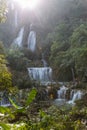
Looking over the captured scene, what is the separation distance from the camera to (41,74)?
2412 cm

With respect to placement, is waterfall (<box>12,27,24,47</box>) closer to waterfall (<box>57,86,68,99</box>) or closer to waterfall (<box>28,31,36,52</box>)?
waterfall (<box>28,31,36,52</box>)

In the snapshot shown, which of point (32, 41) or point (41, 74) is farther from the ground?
point (32, 41)

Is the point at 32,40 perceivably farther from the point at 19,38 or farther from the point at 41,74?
the point at 41,74

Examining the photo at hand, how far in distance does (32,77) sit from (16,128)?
19733 mm

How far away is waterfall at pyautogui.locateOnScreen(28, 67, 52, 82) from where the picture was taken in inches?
950

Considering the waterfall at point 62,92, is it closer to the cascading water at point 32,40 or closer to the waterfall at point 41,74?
the waterfall at point 41,74

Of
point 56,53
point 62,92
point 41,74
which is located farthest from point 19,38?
point 62,92

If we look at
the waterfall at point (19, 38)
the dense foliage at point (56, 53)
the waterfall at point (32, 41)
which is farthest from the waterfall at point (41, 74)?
the waterfall at point (19, 38)

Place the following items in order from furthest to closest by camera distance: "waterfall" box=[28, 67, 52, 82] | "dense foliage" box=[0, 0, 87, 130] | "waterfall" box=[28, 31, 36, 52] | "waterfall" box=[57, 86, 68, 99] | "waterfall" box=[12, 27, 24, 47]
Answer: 1. "waterfall" box=[12, 27, 24, 47]
2. "waterfall" box=[28, 31, 36, 52]
3. "waterfall" box=[28, 67, 52, 82]
4. "waterfall" box=[57, 86, 68, 99]
5. "dense foliage" box=[0, 0, 87, 130]

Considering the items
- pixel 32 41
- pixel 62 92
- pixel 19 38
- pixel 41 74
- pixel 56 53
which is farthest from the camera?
pixel 19 38

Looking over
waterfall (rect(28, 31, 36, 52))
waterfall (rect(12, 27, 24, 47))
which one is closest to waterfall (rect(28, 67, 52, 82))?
waterfall (rect(28, 31, 36, 52))

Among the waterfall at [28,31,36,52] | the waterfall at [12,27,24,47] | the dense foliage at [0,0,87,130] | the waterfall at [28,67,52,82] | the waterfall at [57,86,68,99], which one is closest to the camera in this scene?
the dense foliage at [0,0,87,130]

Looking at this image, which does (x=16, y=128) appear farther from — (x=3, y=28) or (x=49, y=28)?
(x=3, y=28)

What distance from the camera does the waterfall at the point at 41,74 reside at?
24125mm
